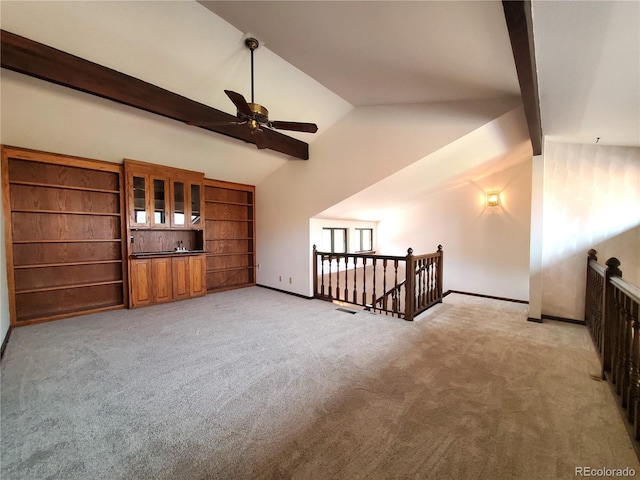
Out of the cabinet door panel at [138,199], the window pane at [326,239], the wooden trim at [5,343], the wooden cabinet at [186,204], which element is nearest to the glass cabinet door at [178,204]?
the wooden cabinet at [186,204]

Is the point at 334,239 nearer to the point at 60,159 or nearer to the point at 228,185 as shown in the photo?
the point at 228,185

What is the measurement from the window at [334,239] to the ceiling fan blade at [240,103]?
343 centimetres

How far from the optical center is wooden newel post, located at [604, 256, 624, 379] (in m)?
2.12

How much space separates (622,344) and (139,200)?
5984 millimetres

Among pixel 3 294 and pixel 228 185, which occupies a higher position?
pixel 228 185

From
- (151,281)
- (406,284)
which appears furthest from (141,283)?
(406,284)

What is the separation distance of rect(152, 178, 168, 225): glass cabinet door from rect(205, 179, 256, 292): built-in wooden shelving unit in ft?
3.13

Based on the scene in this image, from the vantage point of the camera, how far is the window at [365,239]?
271 inches

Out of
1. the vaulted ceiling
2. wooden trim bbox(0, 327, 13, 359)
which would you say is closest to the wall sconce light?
the vaulted ceiling

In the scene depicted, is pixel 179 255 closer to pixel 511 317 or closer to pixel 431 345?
pixel 431 345

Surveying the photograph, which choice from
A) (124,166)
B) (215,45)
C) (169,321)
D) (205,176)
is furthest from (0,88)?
(169,321)

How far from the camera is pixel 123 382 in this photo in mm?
2193

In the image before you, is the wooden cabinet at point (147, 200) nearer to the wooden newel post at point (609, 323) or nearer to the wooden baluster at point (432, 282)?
the wooden baluster at point (432, 282)

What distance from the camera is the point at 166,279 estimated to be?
15.3 feet
